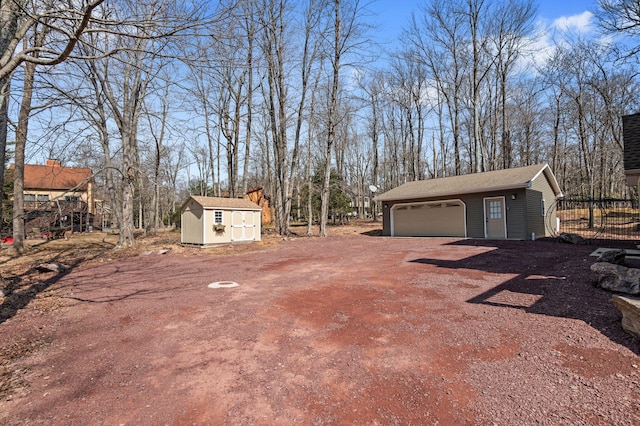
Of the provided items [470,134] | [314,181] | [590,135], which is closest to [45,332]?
[314,181]

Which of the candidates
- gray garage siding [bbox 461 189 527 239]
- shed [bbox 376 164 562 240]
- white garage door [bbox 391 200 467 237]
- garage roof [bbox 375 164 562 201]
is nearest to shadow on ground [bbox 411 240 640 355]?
gray garage siding [bbox 461 189 527 239]

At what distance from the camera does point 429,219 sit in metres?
16.9

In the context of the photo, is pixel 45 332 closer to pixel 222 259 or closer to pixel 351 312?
pixel 351 312

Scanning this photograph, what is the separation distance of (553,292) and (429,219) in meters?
12.1

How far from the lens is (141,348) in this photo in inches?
141

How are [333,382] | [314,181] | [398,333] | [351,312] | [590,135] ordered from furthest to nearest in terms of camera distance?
[314,181]
[590,135]
[351,312]
[398,333]
[333,382]

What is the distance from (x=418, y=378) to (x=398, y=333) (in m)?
0.99

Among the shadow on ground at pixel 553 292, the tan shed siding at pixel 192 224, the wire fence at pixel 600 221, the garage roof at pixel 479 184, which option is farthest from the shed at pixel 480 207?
the tan shed siding at pixel 192 224

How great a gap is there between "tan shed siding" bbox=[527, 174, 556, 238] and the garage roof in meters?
0.42

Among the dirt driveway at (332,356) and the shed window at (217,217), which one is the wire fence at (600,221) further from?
the shed window at (217,217)

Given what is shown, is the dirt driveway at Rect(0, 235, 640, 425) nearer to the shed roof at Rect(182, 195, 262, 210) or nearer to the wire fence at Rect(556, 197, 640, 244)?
the shed roof at Rect(182, 195, 262, 210)

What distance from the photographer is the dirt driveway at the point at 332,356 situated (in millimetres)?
2373

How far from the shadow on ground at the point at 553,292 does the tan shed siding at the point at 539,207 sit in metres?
6.56

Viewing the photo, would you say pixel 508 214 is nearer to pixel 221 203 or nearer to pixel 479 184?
pixel 479 184
